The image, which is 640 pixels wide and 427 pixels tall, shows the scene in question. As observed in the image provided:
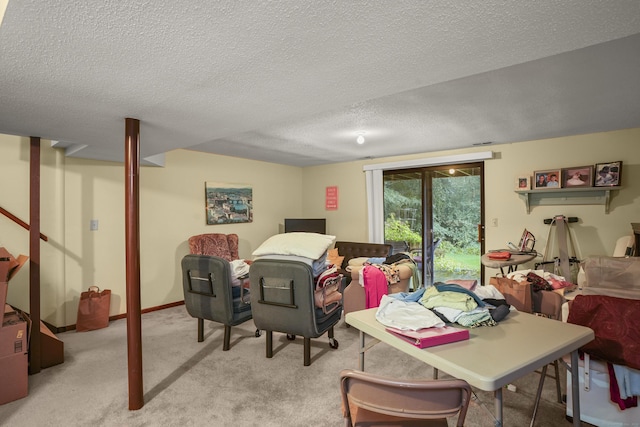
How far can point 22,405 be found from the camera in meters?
2.35

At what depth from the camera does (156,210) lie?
458 centimetres

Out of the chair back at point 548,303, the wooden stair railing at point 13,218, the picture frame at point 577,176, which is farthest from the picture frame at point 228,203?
the picture frame at point 577,176

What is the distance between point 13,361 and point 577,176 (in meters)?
5.72

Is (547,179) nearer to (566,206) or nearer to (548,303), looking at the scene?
(566,206)

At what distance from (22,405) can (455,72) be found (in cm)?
362

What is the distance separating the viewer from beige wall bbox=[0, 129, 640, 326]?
360 centimetres

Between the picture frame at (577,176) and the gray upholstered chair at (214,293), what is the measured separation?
3.94m

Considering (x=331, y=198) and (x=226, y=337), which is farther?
(x=331, y=198)

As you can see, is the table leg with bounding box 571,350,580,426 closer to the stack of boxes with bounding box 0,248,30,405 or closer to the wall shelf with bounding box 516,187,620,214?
the wall shelf with bounding box 516,187,620,214

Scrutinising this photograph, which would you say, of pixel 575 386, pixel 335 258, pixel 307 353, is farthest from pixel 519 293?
pixel 335 258

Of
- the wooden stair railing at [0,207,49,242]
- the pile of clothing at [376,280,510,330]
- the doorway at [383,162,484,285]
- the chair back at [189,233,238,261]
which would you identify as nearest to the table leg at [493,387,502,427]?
the pile of clothing at [376,280,510,330]

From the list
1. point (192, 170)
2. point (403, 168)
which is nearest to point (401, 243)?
point (403, 168)

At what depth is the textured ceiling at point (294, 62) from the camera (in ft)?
3.84

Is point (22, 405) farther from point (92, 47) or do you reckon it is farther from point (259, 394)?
point (92, 47)
